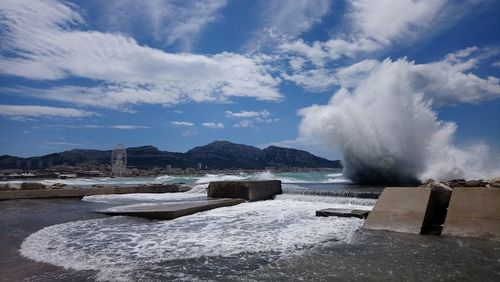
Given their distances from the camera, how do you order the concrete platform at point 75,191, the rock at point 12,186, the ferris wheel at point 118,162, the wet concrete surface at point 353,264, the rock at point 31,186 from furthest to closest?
1. the ferris wheel at point 118,162
2. the rock at point 31,186
3. the rock at point 12,186
4. the concrete platform at point 75,191
5. the wet concrete surface at point 353,264

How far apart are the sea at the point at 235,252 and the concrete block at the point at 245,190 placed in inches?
199

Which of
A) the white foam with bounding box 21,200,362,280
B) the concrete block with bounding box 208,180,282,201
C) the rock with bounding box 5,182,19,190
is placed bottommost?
the white foam with bounding box 21,200,362,280

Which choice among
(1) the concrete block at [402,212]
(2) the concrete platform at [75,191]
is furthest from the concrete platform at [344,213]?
→ (2) the concrete platform at [75,191]

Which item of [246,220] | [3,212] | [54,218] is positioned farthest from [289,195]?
[3,212]

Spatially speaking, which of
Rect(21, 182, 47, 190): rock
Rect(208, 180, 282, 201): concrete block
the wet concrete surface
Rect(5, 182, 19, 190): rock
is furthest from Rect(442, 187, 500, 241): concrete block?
Rect(5, 182, 19, 190): rock

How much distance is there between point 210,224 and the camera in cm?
828

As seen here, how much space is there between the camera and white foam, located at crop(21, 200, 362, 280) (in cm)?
519

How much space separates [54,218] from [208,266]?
6.68m

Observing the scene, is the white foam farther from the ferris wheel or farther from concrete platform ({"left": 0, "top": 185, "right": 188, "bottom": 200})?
the ferris wheel

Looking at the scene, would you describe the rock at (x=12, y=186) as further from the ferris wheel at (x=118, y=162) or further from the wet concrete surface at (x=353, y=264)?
the ferris wheel at (x=118, y=162)

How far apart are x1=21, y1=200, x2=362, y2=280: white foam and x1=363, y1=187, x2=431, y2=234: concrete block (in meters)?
0.53

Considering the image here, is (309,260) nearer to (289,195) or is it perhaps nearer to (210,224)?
(210,224)

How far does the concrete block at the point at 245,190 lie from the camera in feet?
46.3

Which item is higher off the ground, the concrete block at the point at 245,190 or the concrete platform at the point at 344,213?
the concrete block at the point at 245,190
